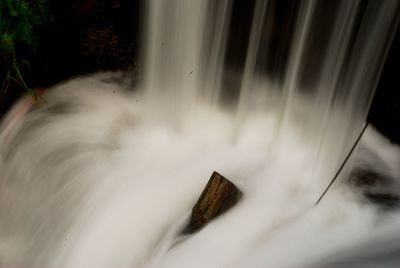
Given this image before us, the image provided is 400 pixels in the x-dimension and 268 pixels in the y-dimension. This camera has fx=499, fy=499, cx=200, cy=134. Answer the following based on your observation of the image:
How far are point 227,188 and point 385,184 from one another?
1.01 meters

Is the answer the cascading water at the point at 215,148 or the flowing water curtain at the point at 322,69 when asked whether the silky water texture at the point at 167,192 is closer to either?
the cascading water at the point at 215,148

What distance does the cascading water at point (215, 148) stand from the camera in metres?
2.73

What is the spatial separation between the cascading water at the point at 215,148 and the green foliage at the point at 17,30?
0.96 ft

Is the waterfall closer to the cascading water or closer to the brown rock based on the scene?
the cascading water

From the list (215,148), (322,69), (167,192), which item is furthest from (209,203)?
(322,69)

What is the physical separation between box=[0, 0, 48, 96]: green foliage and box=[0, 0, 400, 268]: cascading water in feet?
0.96

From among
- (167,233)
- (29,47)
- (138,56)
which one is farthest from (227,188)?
(29,47)

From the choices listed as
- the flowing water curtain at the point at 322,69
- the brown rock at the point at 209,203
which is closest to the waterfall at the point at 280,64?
the flowing water curtain at the point at 322,69

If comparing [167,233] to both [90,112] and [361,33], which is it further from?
[361,33]

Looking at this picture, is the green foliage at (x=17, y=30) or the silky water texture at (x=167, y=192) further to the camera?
the green foliage at (x=17, y=30)

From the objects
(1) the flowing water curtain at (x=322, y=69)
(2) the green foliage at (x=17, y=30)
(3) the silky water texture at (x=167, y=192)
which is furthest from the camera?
(2) the green foliage at (x=17, y=30)

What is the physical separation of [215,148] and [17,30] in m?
1.51

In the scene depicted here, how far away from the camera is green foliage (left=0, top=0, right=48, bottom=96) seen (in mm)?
3098

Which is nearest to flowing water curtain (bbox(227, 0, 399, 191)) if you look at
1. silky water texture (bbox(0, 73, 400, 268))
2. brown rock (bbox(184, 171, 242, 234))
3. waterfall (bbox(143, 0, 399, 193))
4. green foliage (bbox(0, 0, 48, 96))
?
waterfall (bbox(143, 0, 399, 193))
